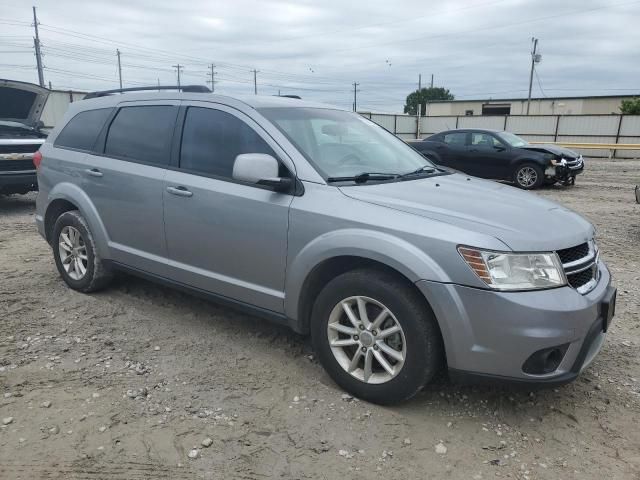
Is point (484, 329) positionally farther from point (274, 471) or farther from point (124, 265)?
point (124, 265)

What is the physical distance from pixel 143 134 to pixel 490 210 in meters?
2.74

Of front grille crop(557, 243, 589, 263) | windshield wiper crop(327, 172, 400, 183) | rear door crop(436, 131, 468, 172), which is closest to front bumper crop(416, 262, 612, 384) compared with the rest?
front grille crop(557, 243, 589, 263)

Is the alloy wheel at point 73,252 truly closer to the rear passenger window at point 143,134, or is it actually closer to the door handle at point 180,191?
the rear passenger window at point 143,134

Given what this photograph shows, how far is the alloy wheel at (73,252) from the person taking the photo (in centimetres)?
473

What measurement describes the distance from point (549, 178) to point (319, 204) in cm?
1096

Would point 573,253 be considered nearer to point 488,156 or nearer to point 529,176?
point 529,176

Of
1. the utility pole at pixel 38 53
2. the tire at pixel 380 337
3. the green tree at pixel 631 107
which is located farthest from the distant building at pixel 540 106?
the tire at pixel 380 337

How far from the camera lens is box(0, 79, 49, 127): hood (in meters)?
8.59

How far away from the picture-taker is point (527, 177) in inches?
502

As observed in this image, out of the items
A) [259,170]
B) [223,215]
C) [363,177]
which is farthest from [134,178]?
[363,177]

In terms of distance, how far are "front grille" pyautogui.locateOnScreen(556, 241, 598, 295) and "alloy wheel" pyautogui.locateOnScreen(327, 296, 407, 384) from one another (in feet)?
3.03

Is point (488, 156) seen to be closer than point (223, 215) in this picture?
No

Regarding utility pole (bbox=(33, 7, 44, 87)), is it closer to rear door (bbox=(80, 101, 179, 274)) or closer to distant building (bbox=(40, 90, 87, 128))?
distant building (bbox=(40, 90, 87, 128))

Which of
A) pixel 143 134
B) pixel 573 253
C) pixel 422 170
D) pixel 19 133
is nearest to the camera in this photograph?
pixel 573 253
